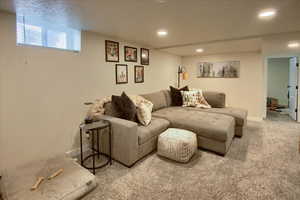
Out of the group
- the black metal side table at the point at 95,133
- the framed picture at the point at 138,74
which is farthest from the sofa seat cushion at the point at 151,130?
the framed picture at the point at 138,74

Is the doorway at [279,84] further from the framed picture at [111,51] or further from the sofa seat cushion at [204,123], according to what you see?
the framed picture at [111,51]

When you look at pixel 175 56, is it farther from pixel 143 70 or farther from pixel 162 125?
pixel 162 125

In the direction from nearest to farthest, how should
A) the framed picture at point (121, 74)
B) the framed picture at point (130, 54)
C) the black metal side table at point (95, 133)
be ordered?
1. the black metal side table at point (95, 133)
2. the framed picture at point (121, 74)
3. the framed picture at point (130, 54)

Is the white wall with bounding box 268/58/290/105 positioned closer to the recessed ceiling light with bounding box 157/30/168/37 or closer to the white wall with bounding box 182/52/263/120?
the white wall with bounding box 182/52/263/120

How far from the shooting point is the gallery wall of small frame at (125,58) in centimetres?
327

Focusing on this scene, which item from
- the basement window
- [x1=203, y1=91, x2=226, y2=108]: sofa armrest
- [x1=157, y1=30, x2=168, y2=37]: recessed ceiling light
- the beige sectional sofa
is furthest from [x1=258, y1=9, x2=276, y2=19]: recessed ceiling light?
the basement window

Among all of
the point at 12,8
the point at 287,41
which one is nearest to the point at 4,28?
the point at 12,8

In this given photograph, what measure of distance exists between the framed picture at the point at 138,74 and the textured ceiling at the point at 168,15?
1056mm

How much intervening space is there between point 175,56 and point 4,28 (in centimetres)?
464

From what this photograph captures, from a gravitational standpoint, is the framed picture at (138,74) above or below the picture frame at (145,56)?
below

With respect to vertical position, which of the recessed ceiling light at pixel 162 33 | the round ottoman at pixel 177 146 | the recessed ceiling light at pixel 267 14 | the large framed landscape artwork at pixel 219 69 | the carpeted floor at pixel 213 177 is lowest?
the carpeted floor at pixel 213 177

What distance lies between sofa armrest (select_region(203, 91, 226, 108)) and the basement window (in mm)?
3275

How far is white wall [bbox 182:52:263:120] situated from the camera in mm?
4832

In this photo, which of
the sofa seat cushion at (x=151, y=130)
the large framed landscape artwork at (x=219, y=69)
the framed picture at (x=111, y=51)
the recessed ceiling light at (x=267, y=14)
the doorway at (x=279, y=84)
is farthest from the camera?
the doorway at (x=279, y=84)
